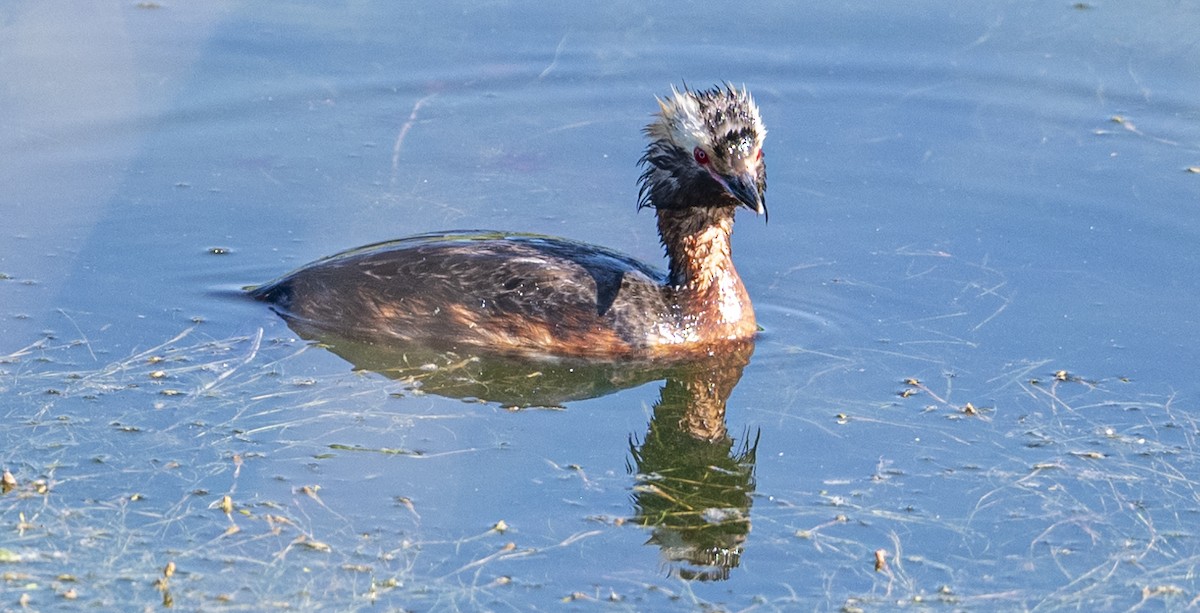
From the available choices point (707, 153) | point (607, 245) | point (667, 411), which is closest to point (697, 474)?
point (667, 411)

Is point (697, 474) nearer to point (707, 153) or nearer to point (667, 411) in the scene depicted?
point (667, 411)

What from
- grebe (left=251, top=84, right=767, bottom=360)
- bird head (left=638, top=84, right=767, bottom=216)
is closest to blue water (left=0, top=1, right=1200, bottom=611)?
grebe (left=251, top=84, right=767, bottom=360)

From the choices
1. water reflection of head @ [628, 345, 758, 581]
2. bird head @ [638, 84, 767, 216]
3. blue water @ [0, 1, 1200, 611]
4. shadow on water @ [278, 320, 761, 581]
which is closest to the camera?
blue water @ [0, 1, 1200, 611]

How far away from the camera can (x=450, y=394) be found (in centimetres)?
866

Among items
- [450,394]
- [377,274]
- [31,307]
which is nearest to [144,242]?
[31,307]

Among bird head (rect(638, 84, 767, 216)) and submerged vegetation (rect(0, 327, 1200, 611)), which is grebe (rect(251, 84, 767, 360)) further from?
submerged vegetation (rect(0, 327, 1200, 611))

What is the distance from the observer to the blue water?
7223 mm

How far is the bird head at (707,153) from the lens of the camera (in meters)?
8.72

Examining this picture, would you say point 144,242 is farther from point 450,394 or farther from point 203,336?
point 450,394

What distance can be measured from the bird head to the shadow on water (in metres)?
0.87

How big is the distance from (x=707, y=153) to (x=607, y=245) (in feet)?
5.12

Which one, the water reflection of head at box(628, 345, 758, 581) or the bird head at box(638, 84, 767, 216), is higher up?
the bird head at box(638, 84, 767, 216)

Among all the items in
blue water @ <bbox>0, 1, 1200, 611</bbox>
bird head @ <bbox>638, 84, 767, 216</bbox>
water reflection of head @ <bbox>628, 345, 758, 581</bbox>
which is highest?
bird head @ <bbox>638, 84, 767, 216</bbox>

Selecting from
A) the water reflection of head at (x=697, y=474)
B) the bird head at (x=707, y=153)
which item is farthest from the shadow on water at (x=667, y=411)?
the bird head at (x=707, y=153)
